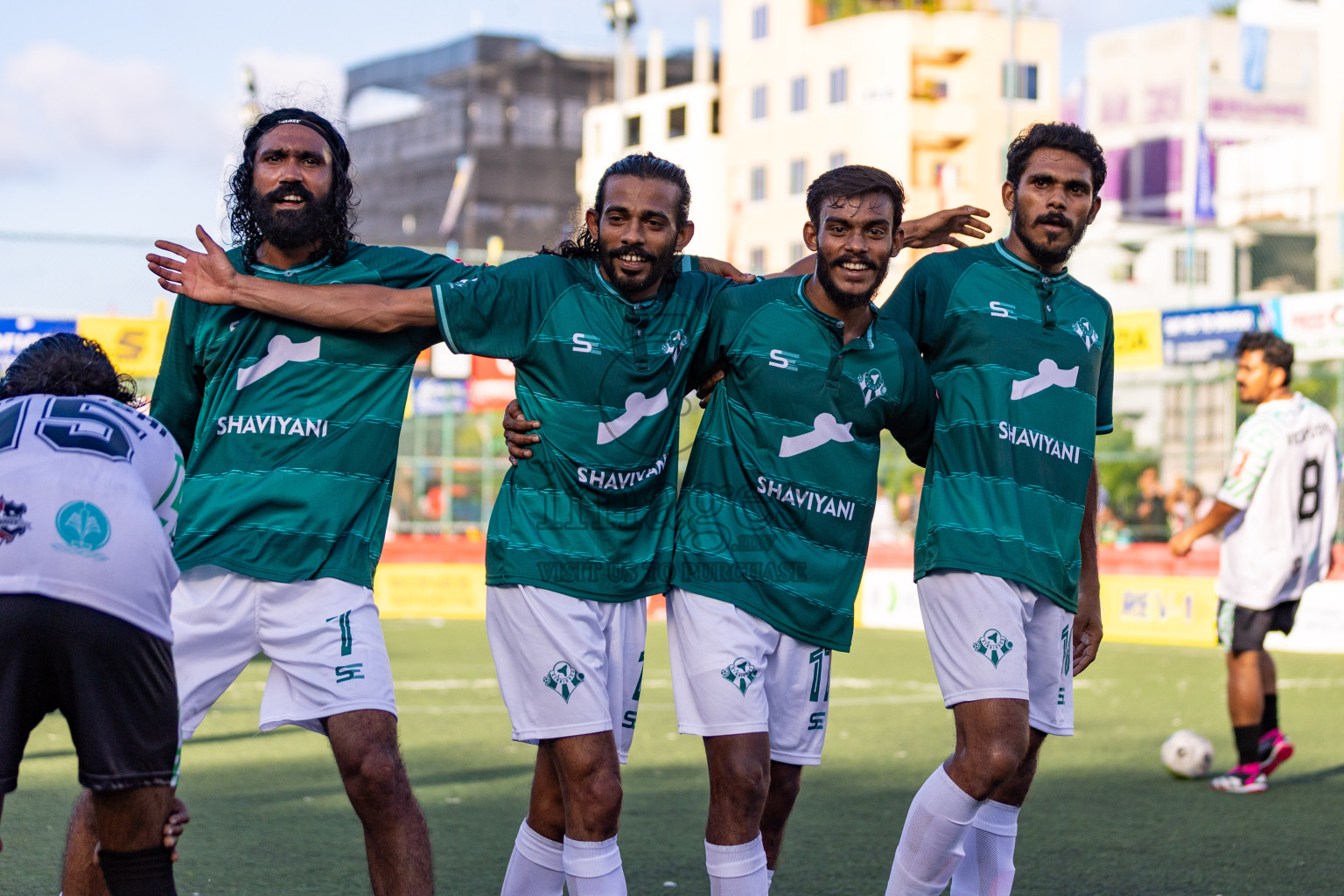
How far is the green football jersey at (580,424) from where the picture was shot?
4598 millimetres

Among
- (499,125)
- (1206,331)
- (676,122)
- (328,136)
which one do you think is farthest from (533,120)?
(328,136)

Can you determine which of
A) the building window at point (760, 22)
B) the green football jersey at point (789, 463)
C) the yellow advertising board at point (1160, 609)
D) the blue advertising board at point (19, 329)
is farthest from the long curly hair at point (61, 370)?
the building window at point (760, 22)

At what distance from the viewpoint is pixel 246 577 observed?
14.9ft

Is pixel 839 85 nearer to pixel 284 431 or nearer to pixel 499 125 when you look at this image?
pixel 499 125

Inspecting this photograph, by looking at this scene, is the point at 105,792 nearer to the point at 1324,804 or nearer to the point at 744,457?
the point at 744,457

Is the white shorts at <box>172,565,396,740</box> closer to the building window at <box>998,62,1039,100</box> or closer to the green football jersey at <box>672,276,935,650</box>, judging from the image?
the green football jersey at <box>672,276,935,650</box>

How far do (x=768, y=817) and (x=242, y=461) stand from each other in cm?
188

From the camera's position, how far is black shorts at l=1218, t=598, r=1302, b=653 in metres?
8.67

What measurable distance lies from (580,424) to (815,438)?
684mm

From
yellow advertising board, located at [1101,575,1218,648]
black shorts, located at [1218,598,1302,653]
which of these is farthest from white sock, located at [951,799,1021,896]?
yellow advertising board, located at [1101,575,1218,648]

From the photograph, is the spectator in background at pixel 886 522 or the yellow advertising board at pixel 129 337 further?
the spectator in background at pixel 886 522

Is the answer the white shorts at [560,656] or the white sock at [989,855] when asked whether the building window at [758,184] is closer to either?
the white sock at [989,855]

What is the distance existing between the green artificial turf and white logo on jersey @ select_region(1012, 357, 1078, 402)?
79.8 inches

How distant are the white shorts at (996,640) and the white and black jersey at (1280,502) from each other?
13.2 ft
